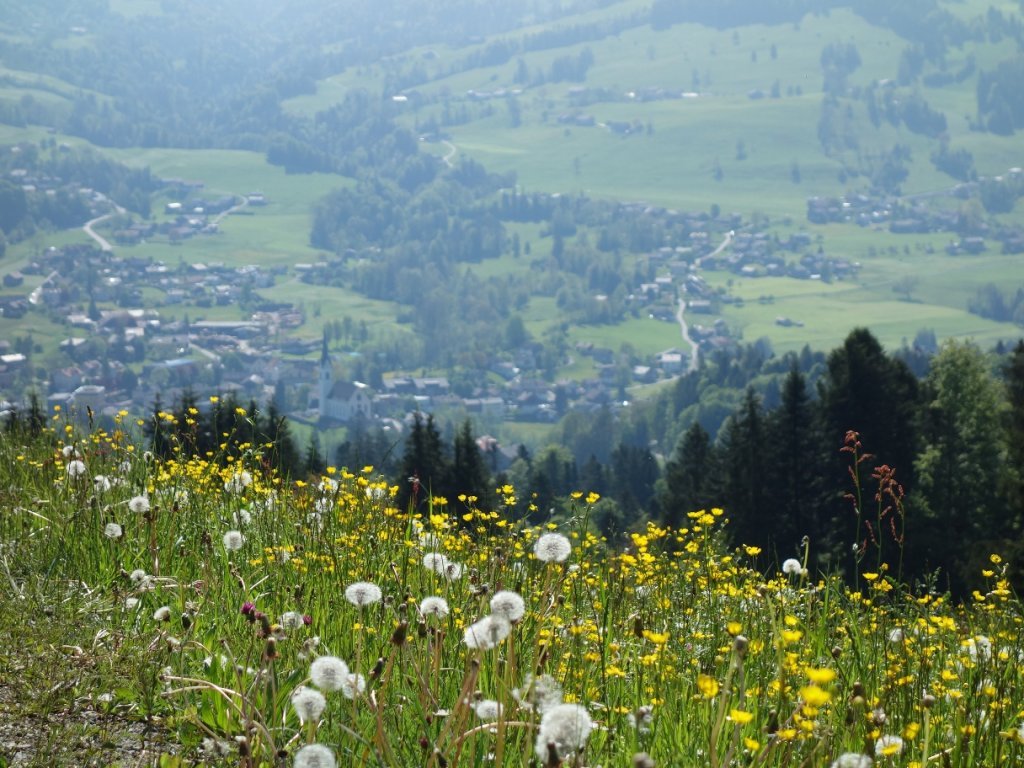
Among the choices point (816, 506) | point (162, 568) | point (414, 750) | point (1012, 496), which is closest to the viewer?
point (414, 750)

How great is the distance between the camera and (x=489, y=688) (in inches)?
187

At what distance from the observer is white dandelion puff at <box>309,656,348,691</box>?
3621 mm

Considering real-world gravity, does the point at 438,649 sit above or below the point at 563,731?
below

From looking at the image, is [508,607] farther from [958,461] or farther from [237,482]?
[958,461]

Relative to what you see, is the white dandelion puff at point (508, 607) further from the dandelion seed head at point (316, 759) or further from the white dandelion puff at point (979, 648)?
the white dandelion puff at point (979, 648)

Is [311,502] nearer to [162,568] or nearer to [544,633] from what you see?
[162,568]

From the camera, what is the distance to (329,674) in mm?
3652

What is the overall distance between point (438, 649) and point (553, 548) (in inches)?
20.8

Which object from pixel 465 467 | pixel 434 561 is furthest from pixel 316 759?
pixel 465 467

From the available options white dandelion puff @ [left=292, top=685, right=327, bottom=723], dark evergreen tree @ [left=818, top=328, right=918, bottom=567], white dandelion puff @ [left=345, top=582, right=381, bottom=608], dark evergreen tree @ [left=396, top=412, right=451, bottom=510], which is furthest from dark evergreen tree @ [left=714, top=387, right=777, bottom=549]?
white dandelion puff @ [left=292, top=685, right=327, bottom=723]

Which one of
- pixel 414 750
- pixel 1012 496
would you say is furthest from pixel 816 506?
pixel 414 750

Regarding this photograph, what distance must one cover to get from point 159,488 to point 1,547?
138cm

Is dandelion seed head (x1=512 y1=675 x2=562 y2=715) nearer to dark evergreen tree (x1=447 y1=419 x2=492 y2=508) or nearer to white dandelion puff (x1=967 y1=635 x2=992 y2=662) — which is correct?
white dandelion puff (x1=967 y1=635 x2=992 y2=662)

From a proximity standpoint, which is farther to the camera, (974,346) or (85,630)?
(974,346)
